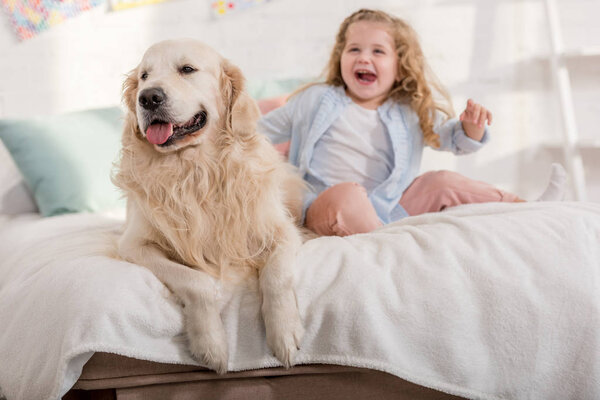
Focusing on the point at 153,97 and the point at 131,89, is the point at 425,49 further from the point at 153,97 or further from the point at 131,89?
the point at 153,97

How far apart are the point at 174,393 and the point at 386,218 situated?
0.93 m

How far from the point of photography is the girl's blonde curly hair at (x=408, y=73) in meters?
1.99

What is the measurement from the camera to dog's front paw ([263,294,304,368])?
3.73 feet

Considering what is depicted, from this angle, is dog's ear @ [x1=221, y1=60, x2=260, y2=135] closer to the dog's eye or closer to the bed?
the dog's eye

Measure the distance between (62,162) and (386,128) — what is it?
115 centimetres

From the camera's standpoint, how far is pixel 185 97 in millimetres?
1302

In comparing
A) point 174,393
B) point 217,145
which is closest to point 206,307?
point 174,393

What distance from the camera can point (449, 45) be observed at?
125 inches

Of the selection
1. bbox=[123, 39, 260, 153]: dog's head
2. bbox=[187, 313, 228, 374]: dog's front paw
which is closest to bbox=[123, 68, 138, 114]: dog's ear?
bbox=[123, 39, 260, 153]: dog's head

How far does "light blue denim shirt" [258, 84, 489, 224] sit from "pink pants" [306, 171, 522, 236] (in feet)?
0.20

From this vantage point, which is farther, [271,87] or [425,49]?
[425,49]

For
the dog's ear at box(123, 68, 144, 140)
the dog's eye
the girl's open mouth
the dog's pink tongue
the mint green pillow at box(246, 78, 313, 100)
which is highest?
the dog's eye

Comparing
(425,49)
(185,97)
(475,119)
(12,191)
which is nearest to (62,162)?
(12,191)

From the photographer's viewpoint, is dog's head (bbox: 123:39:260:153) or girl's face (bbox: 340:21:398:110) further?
girl's face (bbox: 340:21:398:110)
